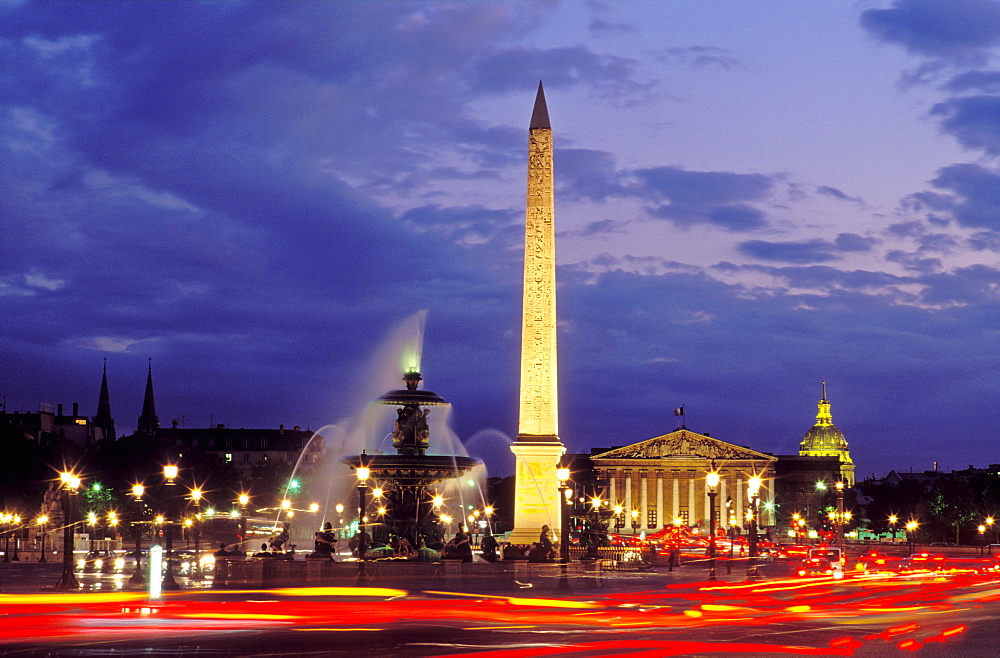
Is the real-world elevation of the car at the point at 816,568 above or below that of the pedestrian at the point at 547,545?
below

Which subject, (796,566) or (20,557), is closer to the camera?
(796,566)

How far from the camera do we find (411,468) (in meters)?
41.0

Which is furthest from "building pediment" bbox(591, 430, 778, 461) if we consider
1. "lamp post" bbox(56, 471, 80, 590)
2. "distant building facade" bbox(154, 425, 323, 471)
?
"lamp post" bbox(56, 471, 80, 590)

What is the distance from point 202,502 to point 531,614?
86963mm

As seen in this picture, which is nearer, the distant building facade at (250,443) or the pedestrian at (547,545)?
the pedestrian at (547,545)

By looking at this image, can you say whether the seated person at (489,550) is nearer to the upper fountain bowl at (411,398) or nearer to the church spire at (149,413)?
the upper fountain bowl at (411,398)

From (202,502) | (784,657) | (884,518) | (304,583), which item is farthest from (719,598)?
(884,518)

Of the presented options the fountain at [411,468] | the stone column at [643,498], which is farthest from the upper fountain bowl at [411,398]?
the stone column at [643,498]

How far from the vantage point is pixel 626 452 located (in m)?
162

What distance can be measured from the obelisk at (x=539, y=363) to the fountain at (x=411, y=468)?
5.44 metres

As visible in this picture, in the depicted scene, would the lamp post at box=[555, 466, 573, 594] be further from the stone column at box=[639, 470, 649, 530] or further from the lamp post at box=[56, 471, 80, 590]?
the stone column at box=[639, 470, 649, 530]

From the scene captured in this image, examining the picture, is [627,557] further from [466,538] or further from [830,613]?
[830,613]

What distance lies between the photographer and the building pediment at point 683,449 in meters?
160

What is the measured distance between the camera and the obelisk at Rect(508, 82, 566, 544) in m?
47.8
